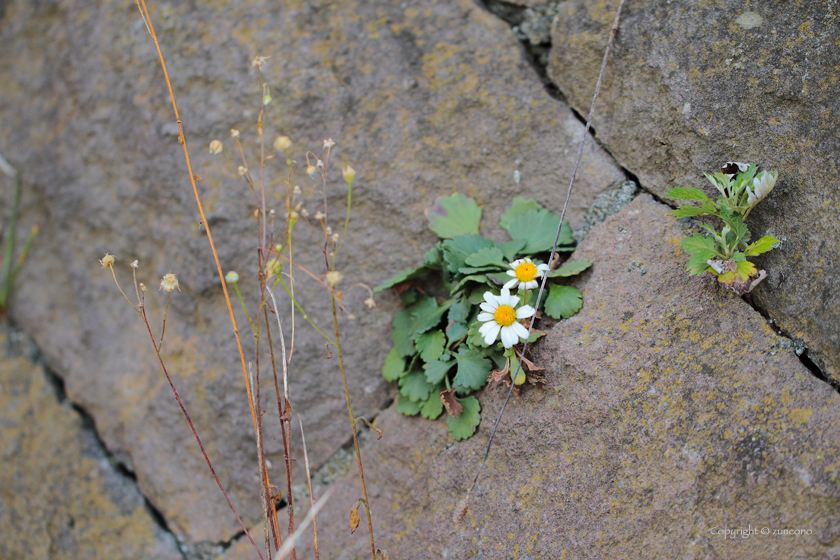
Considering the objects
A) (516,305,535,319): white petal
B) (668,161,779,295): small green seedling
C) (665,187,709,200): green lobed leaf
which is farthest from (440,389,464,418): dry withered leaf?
(665,187,709,200): green lobed leaf

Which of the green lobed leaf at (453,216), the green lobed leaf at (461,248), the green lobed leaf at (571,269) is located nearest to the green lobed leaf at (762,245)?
the green lobed leaf at (571,269)

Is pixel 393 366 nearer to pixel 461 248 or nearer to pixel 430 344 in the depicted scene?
pixel 430 344

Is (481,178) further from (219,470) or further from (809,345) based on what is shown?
(219,470)

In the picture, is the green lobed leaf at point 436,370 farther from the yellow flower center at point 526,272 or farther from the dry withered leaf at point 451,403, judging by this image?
the yellow flower center at point 526,272

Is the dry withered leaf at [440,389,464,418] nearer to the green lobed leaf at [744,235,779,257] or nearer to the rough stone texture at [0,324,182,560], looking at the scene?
the green lobed leaf at [744,235,779,257]

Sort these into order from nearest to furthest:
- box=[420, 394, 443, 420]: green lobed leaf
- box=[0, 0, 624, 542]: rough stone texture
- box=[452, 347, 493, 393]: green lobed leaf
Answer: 1. box=[452, 347, 493, 393]: green lobed leaf
2. box=[420, 394, 443, 420]: green lobed leaf
3. box=[0, 0, 624, 542]: rough stone texture

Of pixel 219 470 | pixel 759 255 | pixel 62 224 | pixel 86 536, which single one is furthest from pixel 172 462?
pixel 759 255

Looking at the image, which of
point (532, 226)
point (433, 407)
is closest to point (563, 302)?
point (532, 226)
